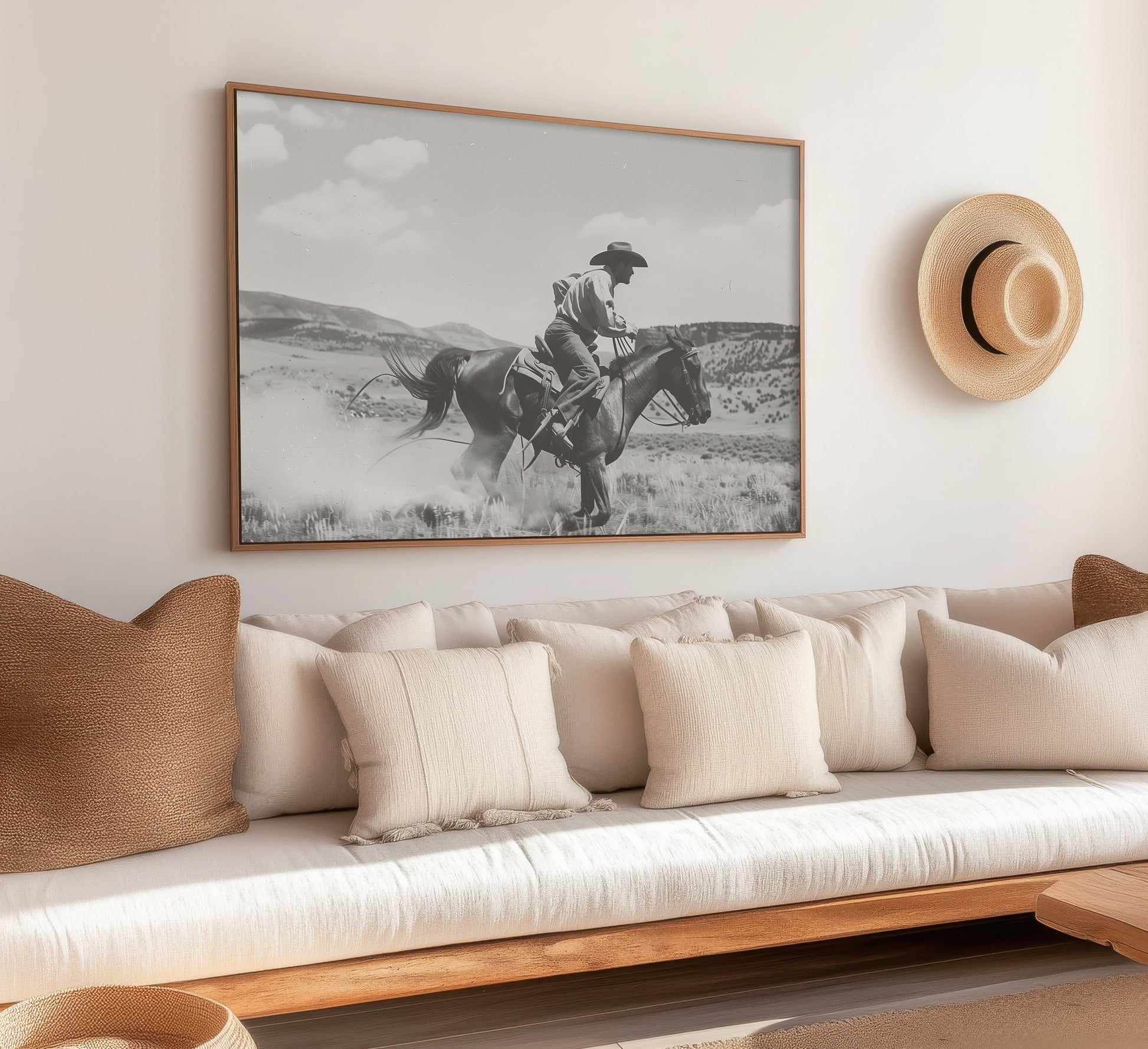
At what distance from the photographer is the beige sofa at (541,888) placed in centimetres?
186

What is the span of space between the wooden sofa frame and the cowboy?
1.35 metres

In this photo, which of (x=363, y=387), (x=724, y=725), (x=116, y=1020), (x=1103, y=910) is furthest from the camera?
(x=363, y=387)

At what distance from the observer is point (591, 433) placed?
302 cm

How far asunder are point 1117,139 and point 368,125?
2.42 metres

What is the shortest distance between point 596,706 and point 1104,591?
141cm

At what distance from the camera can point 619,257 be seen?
305cm

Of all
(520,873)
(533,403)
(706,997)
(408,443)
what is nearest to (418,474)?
(408,443)

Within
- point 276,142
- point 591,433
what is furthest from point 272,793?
point 276,142

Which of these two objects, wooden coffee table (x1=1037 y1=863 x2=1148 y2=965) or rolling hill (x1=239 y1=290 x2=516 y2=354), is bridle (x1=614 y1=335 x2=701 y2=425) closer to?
rolling hill (x1=239 y1=290 x2=516 y2=354)

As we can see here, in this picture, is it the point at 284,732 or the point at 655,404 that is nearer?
the point at 284,732

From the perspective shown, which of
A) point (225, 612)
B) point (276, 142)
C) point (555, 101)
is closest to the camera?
point (225, 612)

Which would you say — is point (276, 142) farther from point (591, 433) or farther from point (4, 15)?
point (591, 433)

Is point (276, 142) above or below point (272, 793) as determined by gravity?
above

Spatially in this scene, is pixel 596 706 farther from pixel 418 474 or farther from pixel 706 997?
pixel 418 474
